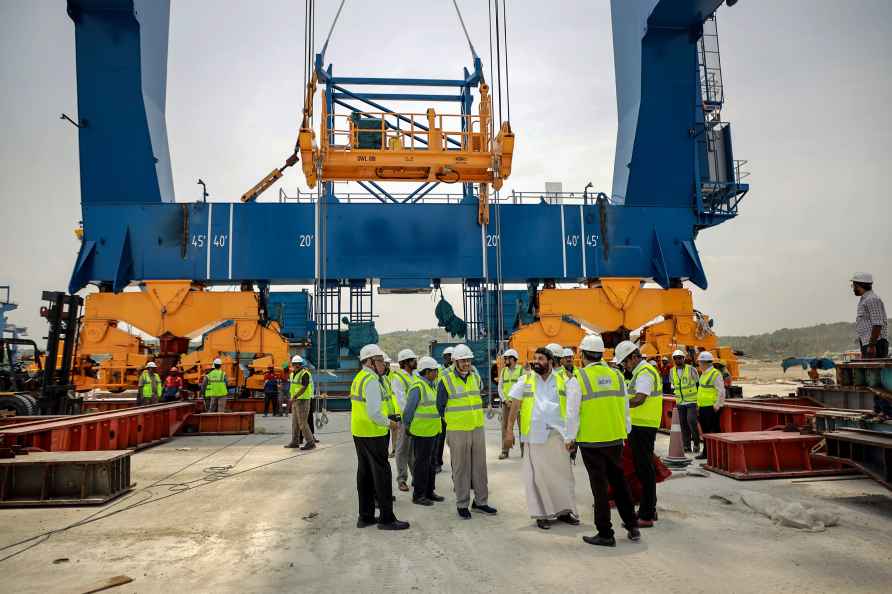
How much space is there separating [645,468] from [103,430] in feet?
27.2

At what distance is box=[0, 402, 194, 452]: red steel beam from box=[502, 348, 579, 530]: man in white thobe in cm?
620

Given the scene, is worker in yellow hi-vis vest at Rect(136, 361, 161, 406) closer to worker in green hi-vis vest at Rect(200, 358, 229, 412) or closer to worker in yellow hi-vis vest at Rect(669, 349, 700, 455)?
worker in green hi-vis vest at Rect(200, 358, 229, 412)

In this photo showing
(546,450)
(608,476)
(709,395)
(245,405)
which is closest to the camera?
(608,476)

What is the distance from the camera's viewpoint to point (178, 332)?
1728 centimetres

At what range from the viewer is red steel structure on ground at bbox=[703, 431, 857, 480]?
7141 mm

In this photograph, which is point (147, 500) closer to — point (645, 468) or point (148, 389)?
point (645, 468)

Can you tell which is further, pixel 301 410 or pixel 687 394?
pixel 301 410

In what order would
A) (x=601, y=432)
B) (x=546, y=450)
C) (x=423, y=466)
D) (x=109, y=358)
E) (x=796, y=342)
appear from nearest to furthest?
(x=601, y=432) → (x=546, y=450) → (x=423, y=466) → (x=109, y=358) → (x=796, y=342)

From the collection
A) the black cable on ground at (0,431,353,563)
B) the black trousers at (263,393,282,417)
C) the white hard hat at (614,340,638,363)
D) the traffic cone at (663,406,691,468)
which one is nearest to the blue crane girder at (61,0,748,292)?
the black trousers at (263,393,282,417)

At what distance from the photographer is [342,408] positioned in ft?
62.0

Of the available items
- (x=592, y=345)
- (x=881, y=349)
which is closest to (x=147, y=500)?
(x=592, y=345)

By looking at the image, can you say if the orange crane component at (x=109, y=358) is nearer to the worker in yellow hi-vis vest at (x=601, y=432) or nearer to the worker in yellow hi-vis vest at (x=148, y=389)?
the worker in yellow hi-vis vest at (x=148, y=389)

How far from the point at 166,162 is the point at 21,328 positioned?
37281 mm

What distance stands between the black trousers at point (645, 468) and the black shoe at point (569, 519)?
57 cm
